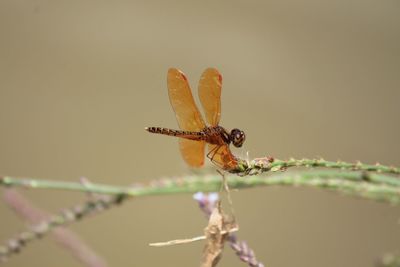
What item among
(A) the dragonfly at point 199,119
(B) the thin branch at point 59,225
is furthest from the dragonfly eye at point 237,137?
(B) the thin branch at point 59,225

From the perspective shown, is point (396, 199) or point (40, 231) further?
point (40, 231)

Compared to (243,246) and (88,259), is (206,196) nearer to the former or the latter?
(243,246)

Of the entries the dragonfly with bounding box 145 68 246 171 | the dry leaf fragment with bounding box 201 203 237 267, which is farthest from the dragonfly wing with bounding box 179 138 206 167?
the dry leaf fragment with bounding box 201 203 237 267

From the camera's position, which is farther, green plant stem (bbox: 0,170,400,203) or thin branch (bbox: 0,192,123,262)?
thin branch (bbox: 0,192,123,262)

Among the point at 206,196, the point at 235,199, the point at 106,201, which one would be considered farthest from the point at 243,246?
the point at 235,199

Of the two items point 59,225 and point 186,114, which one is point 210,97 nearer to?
point 186,114

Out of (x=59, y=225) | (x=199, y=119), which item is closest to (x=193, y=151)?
(x=199, y=119)

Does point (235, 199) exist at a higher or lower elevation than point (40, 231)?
lower

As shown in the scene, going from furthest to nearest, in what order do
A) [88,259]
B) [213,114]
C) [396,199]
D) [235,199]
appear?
[235,199]
[88,259]
[213,114]
[396,199]

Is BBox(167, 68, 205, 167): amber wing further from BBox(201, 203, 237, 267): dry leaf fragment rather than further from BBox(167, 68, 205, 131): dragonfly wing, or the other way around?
BBox(201, 203, 237, 267): dry leaf fragment
